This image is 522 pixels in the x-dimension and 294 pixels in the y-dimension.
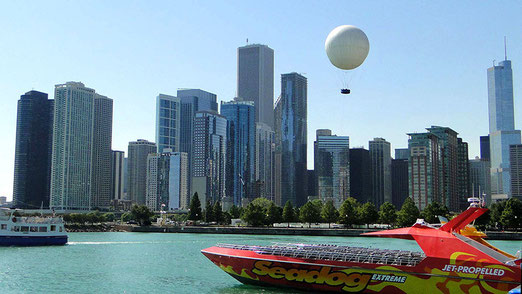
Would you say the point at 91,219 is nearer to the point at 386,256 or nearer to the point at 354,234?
the point at 354,234

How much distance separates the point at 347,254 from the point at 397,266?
Answer: 349cm

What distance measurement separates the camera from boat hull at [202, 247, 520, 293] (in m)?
29.8

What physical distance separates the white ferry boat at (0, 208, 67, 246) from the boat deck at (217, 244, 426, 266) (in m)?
55.7

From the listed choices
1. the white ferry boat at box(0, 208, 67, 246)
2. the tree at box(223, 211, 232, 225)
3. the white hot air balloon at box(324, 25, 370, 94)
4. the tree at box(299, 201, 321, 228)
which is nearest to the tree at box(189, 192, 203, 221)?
the tree at box(223, 211, 232, 225)

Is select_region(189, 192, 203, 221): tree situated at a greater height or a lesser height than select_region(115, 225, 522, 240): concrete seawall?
greater

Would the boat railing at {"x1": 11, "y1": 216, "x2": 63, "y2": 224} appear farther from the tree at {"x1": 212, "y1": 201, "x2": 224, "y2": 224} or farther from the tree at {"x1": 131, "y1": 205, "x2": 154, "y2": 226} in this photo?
Answer: the tree at {"x1": 212, "y1": 201, "x2": 224, "y2": 224}

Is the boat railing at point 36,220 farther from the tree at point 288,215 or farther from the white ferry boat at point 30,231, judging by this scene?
the tree at point 288,215

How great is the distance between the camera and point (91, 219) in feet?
627

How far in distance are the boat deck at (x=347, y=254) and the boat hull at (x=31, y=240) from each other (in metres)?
55.6

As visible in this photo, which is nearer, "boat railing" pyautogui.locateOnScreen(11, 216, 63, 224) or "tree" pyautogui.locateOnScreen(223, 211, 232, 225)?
"boat railing" pyautogui.locateOnScreen(11, 216, 63, 224)

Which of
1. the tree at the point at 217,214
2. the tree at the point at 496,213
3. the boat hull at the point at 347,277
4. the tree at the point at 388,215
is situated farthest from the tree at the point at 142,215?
the boat hull at the point at 347,277

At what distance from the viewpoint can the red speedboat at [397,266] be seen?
29.7 meters

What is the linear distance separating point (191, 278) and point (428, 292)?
20.2 meters

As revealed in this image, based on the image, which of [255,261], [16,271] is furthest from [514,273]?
[16,271]
